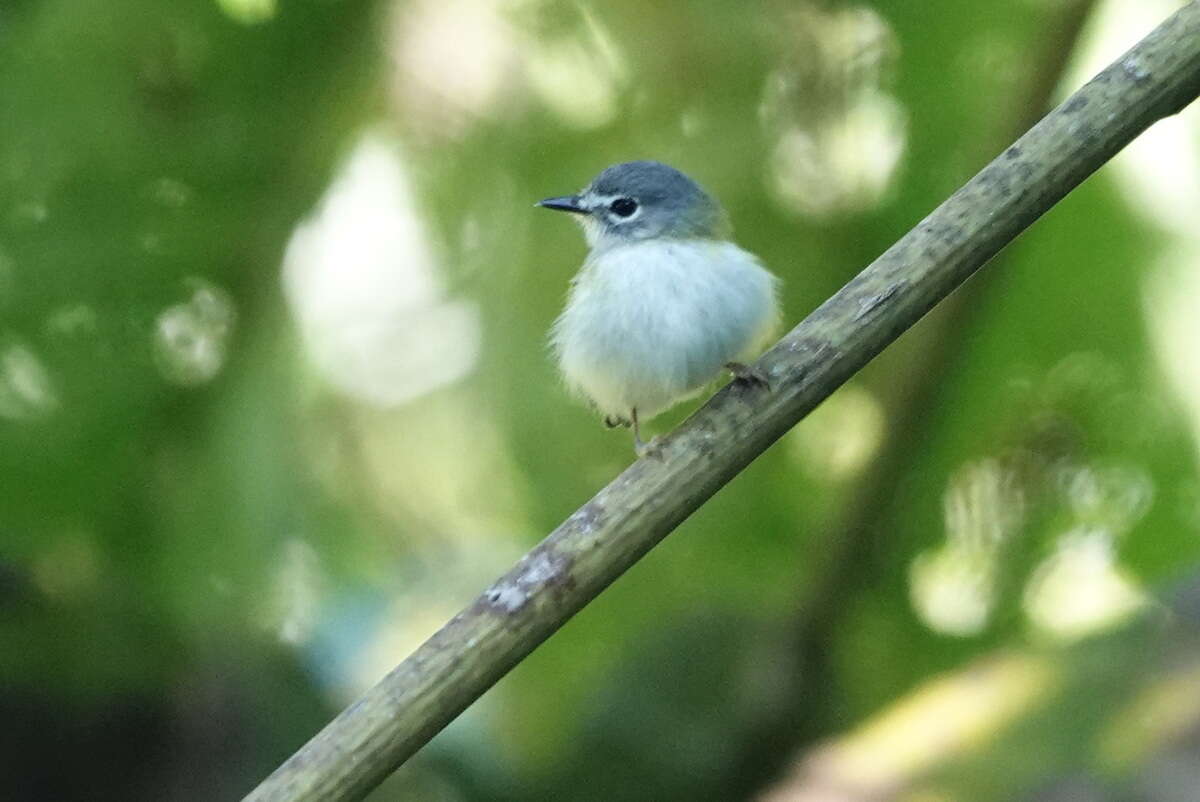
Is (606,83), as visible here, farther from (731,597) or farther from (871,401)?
(731,597)

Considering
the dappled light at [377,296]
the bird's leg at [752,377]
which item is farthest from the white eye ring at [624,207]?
the bird's leg at [752,377]

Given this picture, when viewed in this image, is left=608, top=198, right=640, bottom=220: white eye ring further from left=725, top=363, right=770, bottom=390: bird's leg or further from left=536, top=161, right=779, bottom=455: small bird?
left=725, top=363, right=770, bottom=390: bird's leg

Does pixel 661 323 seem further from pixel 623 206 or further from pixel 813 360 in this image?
pixel 813 360

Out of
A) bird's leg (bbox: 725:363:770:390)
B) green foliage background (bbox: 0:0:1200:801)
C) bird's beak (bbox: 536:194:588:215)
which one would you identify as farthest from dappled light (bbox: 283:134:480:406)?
bird's leg (bbox: 725:363:770:390)

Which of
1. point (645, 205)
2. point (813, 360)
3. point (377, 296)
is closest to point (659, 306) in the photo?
point (645, 205)

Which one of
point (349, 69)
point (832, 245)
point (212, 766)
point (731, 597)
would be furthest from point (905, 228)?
point (212, 766)

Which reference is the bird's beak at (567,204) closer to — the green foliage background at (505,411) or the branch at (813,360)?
the green foliage background at (505,411)

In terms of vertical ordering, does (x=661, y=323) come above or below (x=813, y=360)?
above
